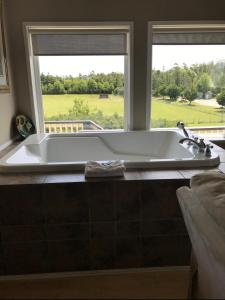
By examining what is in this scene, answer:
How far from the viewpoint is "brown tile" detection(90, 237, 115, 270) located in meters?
1.66

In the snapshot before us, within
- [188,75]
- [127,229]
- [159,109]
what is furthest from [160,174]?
[188,75]

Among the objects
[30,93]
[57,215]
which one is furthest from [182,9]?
[57,215]

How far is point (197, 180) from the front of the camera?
2.78ft

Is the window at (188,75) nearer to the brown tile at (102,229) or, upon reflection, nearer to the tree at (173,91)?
the tree at (173,91)

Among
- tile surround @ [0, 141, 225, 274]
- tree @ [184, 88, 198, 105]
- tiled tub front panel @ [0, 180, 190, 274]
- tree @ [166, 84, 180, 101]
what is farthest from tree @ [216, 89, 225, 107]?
tiled tub front panel @ [0, 180, 190, 274]

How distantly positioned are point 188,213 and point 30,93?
2606 millimetres

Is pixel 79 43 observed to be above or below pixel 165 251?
above

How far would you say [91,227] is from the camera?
1627 millimetres

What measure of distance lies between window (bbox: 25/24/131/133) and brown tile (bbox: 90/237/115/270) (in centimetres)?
177

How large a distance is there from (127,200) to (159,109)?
183cm

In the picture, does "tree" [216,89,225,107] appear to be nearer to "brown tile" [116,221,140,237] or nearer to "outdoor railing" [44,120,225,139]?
"outdoor railing" [44,120,225,139]

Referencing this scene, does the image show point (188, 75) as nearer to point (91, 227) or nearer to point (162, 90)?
point (162, 90)

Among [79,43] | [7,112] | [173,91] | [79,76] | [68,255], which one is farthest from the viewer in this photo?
[173,91]

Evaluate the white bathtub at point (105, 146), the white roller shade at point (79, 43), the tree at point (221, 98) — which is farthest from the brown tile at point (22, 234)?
the tree at point (221, 98)
